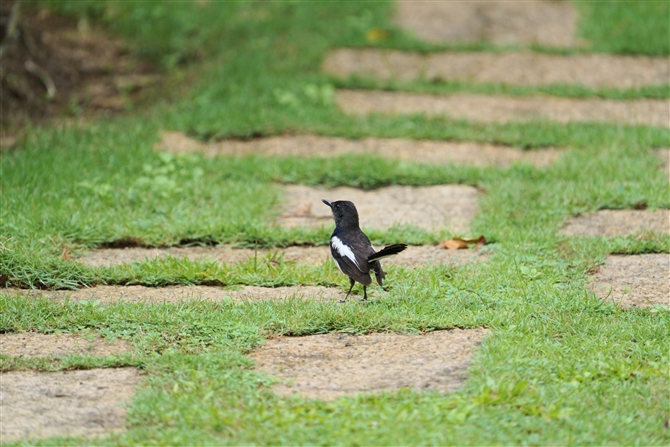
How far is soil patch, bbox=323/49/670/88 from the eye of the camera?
10211 mm

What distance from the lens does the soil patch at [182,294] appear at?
5758mm

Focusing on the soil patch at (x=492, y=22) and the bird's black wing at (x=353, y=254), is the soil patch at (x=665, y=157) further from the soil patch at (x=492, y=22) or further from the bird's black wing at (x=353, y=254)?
the bird's black wing at (x=353, y=254)

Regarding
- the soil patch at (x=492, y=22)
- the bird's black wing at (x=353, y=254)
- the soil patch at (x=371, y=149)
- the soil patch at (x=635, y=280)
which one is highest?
the soil patch at (x=492, y=22)

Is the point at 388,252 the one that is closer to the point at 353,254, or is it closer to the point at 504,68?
the point at 353,254

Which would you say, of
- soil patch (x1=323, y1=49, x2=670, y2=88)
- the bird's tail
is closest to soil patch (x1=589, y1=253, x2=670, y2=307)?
the bird's tail

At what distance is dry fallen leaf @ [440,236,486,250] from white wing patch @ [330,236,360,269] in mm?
1076

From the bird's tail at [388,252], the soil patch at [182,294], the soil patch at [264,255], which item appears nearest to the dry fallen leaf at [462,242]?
the soil patch at [264,255]

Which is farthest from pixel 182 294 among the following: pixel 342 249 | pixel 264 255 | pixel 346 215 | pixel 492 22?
pixel 492 22

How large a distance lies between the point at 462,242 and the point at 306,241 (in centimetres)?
115

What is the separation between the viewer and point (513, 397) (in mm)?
4375

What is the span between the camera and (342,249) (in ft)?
18.8

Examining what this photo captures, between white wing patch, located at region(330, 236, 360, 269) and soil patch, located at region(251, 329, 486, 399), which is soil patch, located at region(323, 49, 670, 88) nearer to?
white wing patch, located at region(330, 236, 360, 269)

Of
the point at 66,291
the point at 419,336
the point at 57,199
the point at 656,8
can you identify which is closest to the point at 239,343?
the point at 419,336

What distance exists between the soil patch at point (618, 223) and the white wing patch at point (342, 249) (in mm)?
1995
